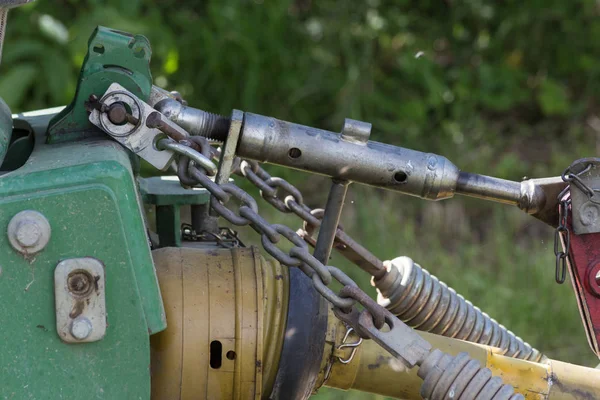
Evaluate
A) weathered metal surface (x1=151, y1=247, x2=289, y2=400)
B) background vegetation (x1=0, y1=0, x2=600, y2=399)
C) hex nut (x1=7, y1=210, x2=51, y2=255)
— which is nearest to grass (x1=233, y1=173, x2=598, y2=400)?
background vegetation (x1=0, y1=0, x2=600, y2=399)

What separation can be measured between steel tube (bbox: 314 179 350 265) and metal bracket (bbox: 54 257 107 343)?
43 centimetres

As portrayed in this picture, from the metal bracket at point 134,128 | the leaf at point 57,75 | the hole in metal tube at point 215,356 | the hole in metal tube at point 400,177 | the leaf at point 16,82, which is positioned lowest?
the leaf at point 16,82

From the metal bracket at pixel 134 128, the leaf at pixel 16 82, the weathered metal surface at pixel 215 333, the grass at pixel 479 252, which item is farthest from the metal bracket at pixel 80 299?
the leaf at pixel 16 82

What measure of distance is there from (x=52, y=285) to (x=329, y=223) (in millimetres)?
491

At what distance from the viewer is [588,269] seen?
4.82 ft

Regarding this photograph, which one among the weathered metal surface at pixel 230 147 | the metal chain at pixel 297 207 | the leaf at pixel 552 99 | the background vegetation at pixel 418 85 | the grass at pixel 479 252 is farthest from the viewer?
the leaf at pixel 552 99

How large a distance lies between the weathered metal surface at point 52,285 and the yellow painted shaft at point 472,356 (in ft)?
1.17

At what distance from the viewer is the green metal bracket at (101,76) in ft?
4.55

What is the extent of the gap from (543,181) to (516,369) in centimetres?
30

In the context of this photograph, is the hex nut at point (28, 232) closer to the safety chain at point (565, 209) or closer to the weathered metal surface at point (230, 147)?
the weathered metal surface at point (230, 147)

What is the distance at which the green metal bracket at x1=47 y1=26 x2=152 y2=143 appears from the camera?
54.6 inches

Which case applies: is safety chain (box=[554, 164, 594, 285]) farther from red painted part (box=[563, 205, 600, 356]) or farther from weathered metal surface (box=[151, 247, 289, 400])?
weathered metal surface (box=[151, 247, 289, 400])

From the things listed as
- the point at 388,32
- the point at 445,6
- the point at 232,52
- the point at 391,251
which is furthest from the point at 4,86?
the point at 445,6

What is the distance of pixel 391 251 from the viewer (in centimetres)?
326
